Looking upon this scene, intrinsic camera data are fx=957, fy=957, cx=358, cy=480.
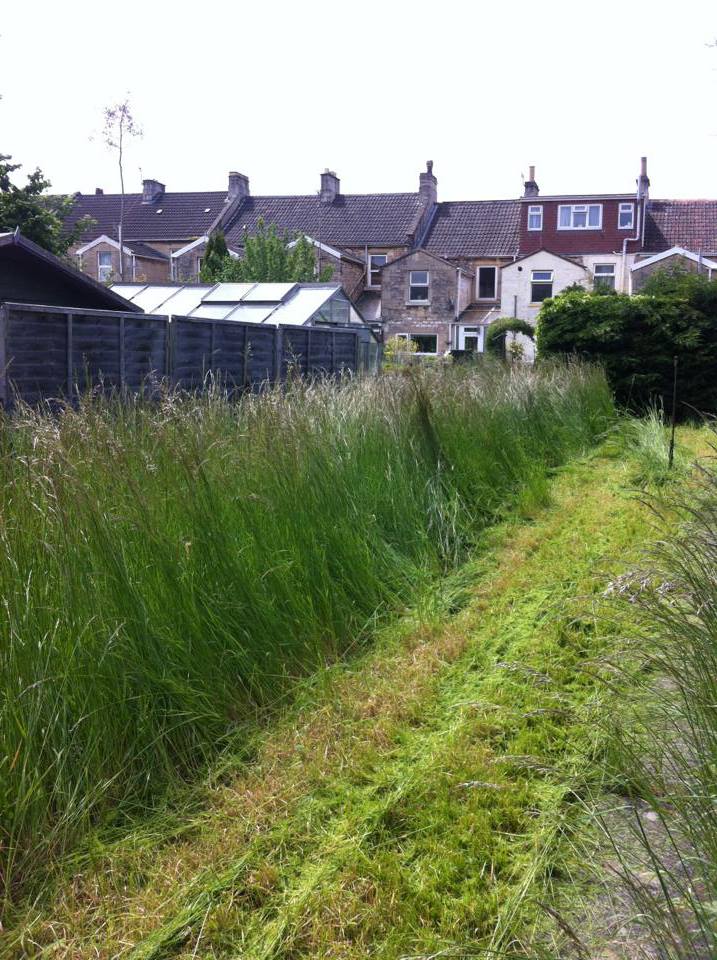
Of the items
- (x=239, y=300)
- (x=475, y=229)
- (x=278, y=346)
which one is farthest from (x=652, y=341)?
(x=475, y=229)

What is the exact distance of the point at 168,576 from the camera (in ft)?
12.1

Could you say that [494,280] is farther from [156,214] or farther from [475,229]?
[156,214]

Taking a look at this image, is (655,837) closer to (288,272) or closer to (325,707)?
(325,707)

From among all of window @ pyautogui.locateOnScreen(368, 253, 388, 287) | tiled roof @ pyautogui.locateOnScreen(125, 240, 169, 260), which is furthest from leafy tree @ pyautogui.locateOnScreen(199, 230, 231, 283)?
window @ pyautogui.locateOnScreen(368, 253, 388, 287)

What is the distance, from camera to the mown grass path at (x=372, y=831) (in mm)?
2484

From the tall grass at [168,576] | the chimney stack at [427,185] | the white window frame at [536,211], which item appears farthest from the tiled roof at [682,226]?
the tall grass at [168,576]

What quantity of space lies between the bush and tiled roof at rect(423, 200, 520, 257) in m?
27.8

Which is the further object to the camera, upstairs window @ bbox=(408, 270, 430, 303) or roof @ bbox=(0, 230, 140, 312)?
upstairs window @ bbox=(408, 270, 430, 303)

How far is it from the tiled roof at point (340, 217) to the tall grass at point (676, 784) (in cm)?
4288

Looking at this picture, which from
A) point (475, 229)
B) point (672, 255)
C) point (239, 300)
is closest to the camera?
point (239, 300)

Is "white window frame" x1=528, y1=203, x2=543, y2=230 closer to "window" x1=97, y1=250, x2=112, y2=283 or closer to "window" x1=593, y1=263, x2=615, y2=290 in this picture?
"window" x1=593, y1=263, x2=615, y2=290

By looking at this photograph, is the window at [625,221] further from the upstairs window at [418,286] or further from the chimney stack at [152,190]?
the chimney stack at [152,190]

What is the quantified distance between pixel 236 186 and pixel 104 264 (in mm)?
7965

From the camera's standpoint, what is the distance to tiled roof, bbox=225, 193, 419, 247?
45.3 m
